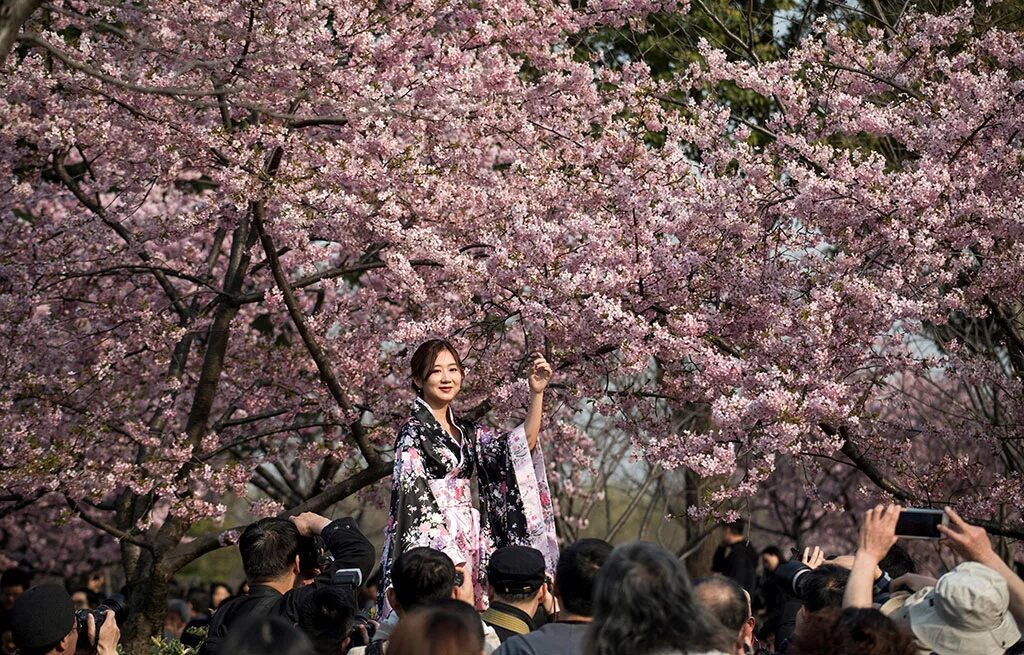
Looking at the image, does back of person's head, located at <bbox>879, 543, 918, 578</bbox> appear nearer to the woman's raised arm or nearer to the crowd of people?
the crowd of people

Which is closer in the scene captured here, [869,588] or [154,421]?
[869,588]

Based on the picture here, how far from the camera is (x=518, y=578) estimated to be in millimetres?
4059

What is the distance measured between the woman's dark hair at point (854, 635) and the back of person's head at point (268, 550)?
1.89m

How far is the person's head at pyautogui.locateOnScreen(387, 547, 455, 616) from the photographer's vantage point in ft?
13.0

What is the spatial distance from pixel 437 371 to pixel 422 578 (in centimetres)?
164

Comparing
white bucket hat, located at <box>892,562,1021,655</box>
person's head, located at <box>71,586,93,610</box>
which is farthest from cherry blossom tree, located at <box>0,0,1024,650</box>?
white bucket hat, located at <box>892,562,1021,655</box>

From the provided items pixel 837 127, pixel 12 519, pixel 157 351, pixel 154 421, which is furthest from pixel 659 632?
pixel 12 519

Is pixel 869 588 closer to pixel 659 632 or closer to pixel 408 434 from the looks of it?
pixel 659 632

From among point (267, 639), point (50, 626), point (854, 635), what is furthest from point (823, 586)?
point (50, 626)

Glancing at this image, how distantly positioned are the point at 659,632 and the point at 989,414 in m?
8.87

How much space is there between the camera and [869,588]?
3.51 metres

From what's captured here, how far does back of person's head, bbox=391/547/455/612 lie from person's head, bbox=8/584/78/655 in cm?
103

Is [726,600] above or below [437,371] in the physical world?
below

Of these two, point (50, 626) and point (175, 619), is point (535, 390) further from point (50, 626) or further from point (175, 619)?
point (175, 619)
